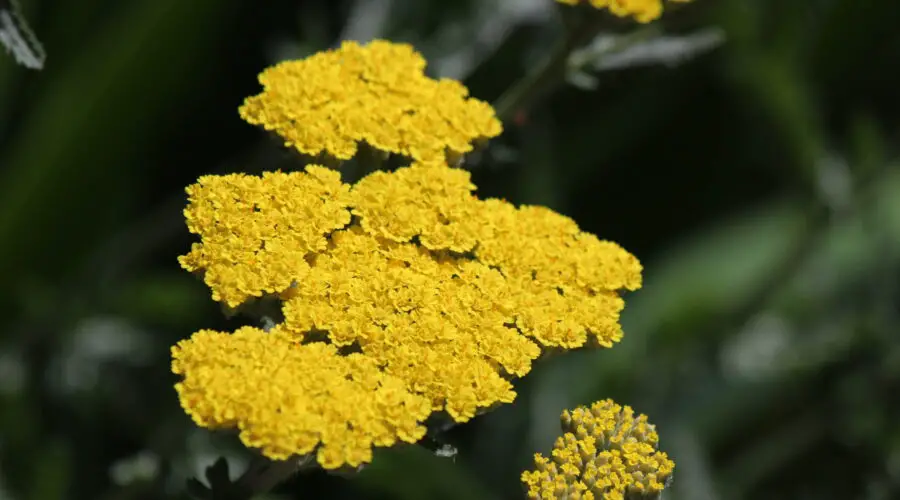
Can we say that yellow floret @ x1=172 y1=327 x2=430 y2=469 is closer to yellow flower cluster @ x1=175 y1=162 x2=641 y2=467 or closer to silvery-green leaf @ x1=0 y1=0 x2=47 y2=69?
yellow flower cluster @ x1=175 y1=162 x2=641 y2=467

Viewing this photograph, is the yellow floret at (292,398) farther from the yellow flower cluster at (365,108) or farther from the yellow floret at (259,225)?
the yellow flower cluster at (365,108)

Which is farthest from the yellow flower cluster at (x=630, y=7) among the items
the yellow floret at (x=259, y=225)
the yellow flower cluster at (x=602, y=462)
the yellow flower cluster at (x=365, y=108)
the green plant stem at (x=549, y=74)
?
the yellow flower cluster at (x=602, y=462)

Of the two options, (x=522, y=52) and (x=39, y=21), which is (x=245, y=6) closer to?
(x=39, y=21)

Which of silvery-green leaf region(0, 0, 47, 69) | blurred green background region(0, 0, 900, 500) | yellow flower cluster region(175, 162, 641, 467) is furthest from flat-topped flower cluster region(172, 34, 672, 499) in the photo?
blurred green background region(0, 0, 900, 500)

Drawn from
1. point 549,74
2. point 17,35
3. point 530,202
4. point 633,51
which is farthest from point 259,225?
point 530,202

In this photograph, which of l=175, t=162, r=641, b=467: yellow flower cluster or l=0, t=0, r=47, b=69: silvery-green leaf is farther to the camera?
l=0, t=0, r=47, b=69: silvery-green leaf
